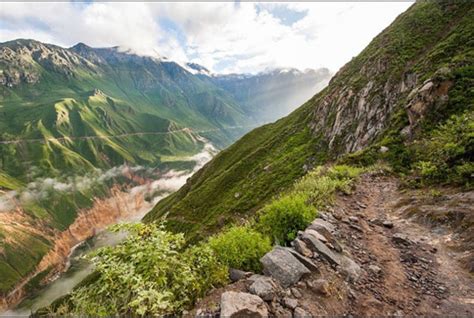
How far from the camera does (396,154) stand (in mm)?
20219

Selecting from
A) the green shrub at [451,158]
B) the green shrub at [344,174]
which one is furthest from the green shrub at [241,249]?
the green shrub at [451,158]

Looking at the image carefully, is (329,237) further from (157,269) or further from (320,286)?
(157,269)

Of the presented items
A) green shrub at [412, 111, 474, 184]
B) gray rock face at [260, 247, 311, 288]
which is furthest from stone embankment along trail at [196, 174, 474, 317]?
green shrub at [412, 111, 474, 184]

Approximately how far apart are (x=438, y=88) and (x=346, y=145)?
27292 mm

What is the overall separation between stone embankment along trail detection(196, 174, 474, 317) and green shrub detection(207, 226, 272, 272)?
34 centimetres

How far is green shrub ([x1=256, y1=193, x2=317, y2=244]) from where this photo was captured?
888 cm

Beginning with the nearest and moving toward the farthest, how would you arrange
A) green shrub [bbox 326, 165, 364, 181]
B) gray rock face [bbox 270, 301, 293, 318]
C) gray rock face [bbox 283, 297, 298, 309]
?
gray rock face [bbox 270, 301, 293, 318]
gray rock face [bbox 283, 297, 298, 309]
green shrub [bbox 326, 165, 364, 181]

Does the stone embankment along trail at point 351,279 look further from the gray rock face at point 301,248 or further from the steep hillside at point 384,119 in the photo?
the steep hillside at point 384,119

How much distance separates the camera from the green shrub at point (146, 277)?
5508 millimetres

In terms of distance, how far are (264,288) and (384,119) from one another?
149 ft

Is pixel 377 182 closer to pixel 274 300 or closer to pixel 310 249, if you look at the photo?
pixel 310 249

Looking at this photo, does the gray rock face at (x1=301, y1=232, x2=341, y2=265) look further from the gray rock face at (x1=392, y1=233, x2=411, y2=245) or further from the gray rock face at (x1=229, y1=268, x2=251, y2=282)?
the gray rock face at (x1=392, y1=233, x2=411, y2=245)

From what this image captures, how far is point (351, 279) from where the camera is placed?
740 centimetres

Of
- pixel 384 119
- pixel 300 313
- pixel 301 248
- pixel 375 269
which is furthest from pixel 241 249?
pixel 384 119
